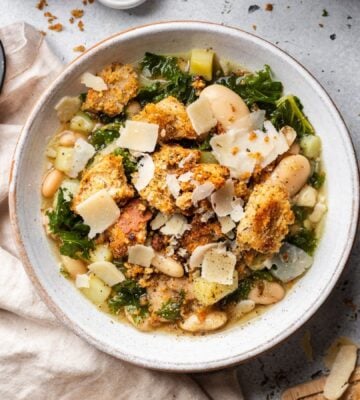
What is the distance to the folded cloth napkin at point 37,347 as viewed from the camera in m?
3.28

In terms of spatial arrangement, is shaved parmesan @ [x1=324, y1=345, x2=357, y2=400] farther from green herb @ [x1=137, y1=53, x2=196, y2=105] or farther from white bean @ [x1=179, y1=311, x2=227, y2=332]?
green herb @ [x1=137, y1=53, x2=196, y2=105]

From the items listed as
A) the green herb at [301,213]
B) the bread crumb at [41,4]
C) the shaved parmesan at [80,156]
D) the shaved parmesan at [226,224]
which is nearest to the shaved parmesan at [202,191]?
the shaved parmesan at [226,224]

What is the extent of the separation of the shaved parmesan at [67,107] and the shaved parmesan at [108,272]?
736mm

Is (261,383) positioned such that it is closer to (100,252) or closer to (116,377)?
(116,377)

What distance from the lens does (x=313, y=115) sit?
3.10m

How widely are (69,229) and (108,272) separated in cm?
29

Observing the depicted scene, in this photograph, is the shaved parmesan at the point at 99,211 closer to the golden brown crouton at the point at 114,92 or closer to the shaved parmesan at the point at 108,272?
the shaved parmesan at the point at 108,272

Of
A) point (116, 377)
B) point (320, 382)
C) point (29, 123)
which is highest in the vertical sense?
point (29, 123)

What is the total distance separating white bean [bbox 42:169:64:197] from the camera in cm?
312

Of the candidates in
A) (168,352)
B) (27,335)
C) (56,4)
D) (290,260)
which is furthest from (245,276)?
(56,4)

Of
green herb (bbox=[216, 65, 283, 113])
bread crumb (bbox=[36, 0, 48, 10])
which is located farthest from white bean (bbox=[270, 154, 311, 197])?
bread crumb (bbox=[36, 0, 48, 10])

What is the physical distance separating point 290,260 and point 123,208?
839 millimetres

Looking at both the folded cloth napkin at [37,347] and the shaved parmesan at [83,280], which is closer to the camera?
the shaved parmesan at [83,280]

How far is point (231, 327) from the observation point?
125 inches
